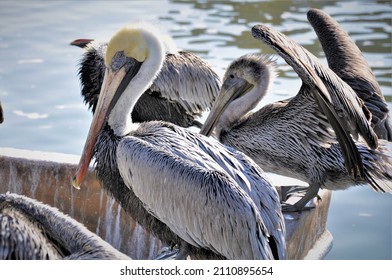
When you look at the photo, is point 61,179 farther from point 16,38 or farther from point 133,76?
point 16,38

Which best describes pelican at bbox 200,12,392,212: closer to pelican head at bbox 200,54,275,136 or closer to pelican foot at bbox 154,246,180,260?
pelican head at bbox 200,54,275,136

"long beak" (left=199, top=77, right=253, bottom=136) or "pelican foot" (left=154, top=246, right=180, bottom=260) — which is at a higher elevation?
"long beak" (left=199, top=77, right=253, bottom=136)

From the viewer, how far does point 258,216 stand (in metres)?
3.02

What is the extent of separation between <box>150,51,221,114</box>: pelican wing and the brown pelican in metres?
0.66

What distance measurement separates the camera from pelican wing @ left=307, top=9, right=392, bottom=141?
160 inches

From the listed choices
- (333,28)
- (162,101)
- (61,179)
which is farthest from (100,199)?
(333,28)

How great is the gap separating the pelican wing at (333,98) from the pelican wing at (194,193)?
493mm

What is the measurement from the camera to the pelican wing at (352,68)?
4.06m

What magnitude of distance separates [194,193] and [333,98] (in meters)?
0.82

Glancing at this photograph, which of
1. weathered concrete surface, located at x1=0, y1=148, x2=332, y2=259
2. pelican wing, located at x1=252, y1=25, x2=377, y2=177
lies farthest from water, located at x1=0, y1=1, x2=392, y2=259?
pelican wing, located at x1=252, y1=25, x2=377, y2=177

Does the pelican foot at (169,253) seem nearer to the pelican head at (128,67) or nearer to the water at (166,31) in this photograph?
the pelican head at (128,67)

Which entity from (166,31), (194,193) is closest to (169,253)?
(194,193)

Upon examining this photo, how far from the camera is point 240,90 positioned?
14.2ft

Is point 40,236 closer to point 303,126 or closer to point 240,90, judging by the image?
point 303,126
